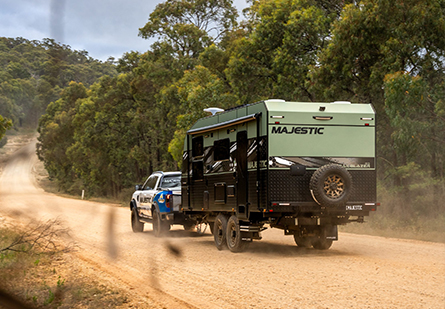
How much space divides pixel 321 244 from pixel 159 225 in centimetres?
550

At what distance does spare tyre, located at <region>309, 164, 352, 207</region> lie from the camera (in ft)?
37.4

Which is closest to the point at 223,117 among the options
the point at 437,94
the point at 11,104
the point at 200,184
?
the point at 200,184

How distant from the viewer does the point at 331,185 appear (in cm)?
1155

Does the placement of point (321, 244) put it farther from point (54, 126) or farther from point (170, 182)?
point (54, 126)

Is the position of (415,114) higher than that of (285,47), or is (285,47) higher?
(285,47)

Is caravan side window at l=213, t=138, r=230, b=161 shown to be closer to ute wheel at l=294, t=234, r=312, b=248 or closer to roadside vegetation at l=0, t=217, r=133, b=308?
ute wheel at l=294, t=234, r=312, b=248

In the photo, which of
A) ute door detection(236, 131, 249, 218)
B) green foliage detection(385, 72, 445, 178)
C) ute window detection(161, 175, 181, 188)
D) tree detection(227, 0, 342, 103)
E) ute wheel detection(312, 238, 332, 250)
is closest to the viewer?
ute door detection(236, 131, 249, 218)

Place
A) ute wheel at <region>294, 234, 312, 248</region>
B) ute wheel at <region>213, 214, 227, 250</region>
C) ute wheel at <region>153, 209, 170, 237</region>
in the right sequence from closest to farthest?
1. ute wheel at <region>213, 214, 227, 250</region>
2. ute wheel at <region>294, 234, 312, 248</region>
3. ute wheel at <region>153, 209, 170, 237</region>

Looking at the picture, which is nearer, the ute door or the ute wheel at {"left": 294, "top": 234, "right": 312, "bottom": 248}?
the ute door

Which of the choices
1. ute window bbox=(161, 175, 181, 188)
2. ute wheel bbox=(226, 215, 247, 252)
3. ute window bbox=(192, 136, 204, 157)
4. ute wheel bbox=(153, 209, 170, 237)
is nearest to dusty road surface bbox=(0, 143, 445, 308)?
ute wheel bbox=(226, 215, 247, 252)

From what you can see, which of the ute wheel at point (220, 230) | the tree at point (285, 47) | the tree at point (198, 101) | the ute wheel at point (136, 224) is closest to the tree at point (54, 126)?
the ute wheel at point (220, 230)

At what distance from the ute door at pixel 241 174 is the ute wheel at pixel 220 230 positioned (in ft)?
3.28

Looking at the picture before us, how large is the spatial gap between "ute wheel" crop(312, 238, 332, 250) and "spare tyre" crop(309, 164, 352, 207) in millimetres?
1948

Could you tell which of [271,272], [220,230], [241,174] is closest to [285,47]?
[220,230]
